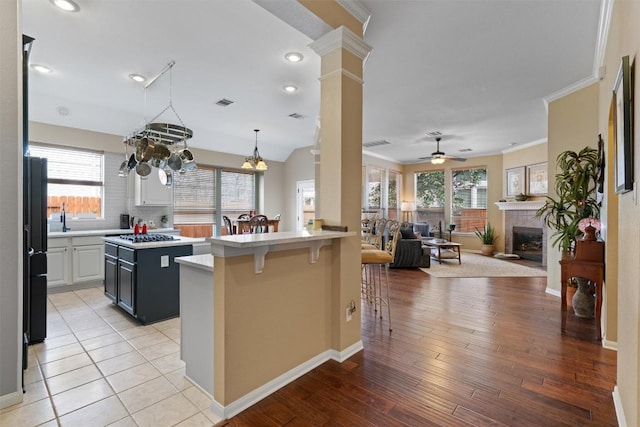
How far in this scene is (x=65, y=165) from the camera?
527 cm

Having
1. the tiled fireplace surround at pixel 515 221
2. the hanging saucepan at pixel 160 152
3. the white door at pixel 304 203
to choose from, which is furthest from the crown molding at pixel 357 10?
the tiled fireplace surround at pixel 515 221

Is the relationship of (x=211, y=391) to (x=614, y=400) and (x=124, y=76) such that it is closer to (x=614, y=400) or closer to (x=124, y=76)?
(x=614, y=400)

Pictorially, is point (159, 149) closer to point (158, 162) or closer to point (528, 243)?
point (158, 162)

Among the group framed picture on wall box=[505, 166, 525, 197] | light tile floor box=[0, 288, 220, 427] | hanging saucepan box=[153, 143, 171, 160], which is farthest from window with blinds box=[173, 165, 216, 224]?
framed picture on wall box=[505, 166, 525, 197]

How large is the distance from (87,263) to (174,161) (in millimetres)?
2755

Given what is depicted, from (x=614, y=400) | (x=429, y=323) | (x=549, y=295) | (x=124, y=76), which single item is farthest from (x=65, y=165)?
(x=549, y=295)

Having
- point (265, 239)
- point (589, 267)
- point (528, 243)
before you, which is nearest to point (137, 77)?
point (265, 239)

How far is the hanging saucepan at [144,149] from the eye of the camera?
3273 millimetres

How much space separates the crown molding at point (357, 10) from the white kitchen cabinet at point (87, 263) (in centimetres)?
510

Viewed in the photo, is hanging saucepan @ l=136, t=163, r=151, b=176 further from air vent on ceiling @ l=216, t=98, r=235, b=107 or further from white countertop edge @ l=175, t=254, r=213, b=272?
white countertop edge @ l=175, t=254, r=213, b=272

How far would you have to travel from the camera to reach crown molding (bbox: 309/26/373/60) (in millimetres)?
2455

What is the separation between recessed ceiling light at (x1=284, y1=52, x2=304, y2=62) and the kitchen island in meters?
2.43

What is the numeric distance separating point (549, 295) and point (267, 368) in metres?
4.38

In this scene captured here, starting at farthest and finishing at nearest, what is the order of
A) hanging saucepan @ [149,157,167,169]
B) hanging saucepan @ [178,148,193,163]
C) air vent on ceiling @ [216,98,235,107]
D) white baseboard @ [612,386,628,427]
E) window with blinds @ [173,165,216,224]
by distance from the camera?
1. window with blinds @ [173,165,216,224]
2. air vent on ceiling @ [216,98,235,107]
3. hanging saucepan @ [178,148,193,163]
4. hanging saucepan @ [149,157,167,169]
5. white baseboard @ [612,386,628,427]
